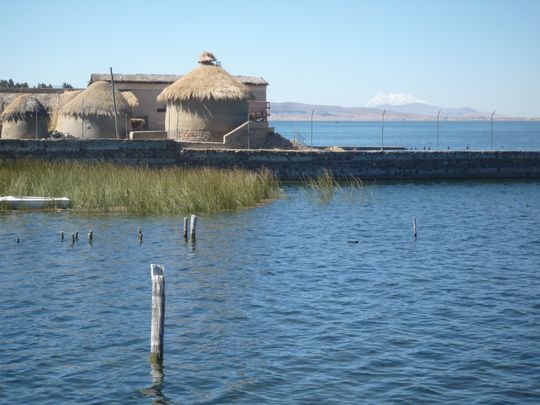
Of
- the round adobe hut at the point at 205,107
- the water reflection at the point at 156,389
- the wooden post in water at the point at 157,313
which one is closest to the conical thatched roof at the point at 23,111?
the round adobe hut at the point at 205,107

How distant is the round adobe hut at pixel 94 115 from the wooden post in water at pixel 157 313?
1295 inches

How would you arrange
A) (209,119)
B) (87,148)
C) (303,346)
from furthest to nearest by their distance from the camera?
(209,119) < (87,148) < (303,346)

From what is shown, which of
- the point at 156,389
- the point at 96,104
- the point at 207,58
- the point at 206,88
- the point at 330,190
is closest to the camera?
the point at 156,389

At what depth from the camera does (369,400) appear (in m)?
10.7

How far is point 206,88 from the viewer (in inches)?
1693

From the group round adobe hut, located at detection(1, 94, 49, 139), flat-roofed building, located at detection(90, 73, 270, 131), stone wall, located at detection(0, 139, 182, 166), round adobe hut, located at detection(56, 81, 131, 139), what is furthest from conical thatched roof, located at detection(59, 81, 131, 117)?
stone wall, located at detection(0, 139, 182, 166)

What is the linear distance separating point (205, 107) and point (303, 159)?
7.05 m

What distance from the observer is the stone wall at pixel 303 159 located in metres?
35.9

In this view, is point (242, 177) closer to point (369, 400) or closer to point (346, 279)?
point (346, 279)

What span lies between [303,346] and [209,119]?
31175 mm

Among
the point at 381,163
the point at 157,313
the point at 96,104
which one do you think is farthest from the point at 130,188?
the point at 96,104

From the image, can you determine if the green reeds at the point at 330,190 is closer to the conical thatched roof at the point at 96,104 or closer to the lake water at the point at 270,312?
the lake water at the point at 270,312

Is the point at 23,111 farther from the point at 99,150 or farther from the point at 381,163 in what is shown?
the point at 381,163

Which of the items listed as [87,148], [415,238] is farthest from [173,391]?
[87,148]
